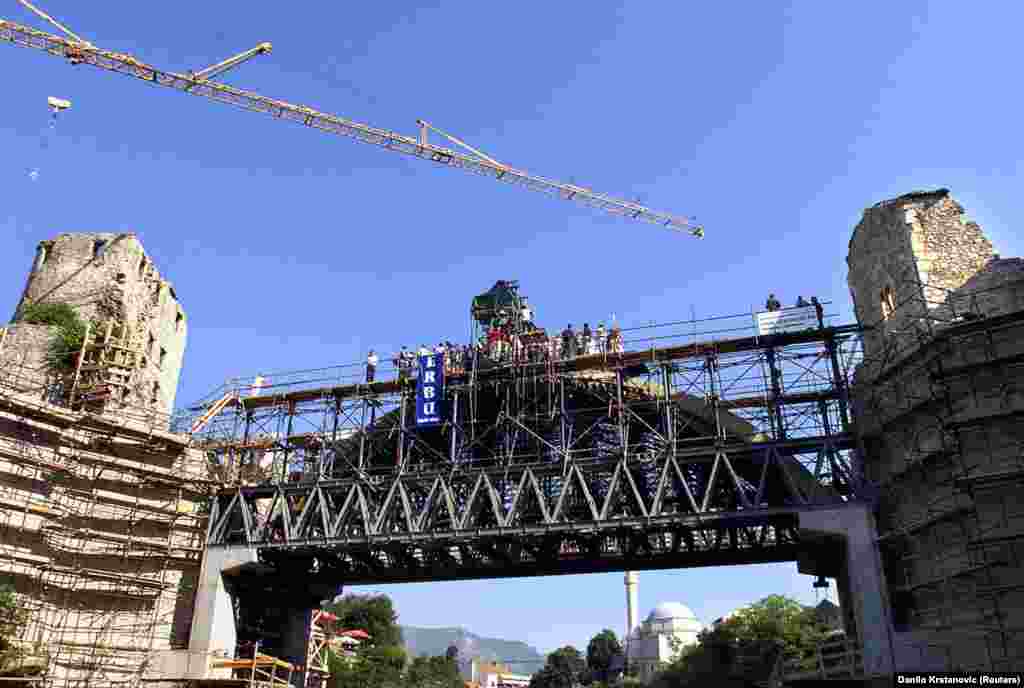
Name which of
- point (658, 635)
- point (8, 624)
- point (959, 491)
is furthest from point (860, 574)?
point (658, 635)

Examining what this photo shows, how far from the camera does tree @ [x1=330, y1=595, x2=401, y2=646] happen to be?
324 ft

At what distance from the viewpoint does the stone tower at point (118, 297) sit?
40.4 meters

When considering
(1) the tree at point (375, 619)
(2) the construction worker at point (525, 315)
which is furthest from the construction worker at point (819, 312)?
(1) the tree at point (375, 619)

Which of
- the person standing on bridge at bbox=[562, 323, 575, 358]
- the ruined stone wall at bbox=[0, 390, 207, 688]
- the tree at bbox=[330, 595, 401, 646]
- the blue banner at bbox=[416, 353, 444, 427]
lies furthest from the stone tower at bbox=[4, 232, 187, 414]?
the tree at bbox=[330, 595, 401, 646]

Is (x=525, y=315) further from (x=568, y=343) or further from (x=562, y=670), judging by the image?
(x=562, y=670)

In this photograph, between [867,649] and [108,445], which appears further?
[108,445]

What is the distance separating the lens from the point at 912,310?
1152 inches

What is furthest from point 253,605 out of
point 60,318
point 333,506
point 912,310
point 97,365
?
point 912,310

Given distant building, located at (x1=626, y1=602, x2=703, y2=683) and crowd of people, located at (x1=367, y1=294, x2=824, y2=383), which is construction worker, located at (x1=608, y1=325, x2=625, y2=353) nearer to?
crowd of people, located at (x1=367, y1=294, x2=824, y2=383)

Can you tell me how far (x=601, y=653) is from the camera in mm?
137500

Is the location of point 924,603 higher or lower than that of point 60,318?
lower

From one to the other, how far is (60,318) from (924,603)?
3794cm

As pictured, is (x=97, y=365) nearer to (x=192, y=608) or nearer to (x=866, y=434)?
(x=192, y=608)

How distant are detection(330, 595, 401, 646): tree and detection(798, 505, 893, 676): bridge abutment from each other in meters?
74.9
